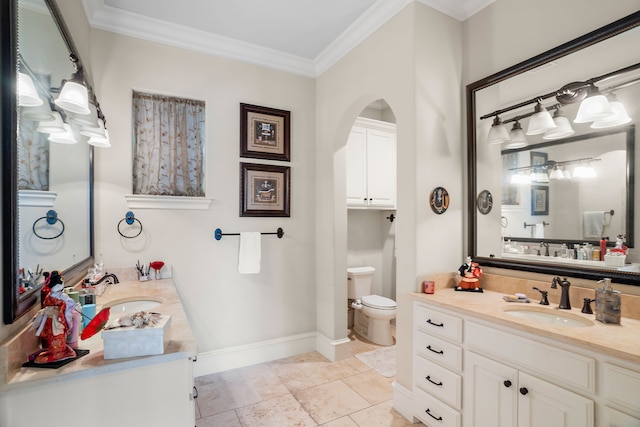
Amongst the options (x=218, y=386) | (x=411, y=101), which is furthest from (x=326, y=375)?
(x=411, y=101)

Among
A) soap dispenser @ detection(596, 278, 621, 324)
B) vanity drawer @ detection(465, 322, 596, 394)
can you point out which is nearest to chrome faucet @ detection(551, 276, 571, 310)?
soap dispenser @ detection(596, 278, 621, 324)

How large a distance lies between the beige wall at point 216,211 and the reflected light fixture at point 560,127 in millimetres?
2018

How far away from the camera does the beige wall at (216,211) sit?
7.75ft

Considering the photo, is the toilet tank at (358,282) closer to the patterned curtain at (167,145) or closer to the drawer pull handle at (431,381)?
the drawer pull handle at (431,381)

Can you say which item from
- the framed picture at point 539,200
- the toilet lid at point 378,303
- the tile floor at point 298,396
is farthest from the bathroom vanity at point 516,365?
the toilet lid at point 378,303

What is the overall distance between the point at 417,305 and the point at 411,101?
4.49 ft

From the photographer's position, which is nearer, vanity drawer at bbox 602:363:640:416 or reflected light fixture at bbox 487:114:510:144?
vanity drawer at bbox 602:363:640:416

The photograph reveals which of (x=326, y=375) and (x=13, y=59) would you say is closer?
(x=13, y=59)

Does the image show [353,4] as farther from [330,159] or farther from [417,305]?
[417,305]

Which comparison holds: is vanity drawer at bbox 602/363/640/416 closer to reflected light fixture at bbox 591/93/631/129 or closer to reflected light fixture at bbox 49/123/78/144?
reflected light fixture at bbox 591/93/631/129

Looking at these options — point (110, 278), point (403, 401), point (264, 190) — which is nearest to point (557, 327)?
point (403, 401)

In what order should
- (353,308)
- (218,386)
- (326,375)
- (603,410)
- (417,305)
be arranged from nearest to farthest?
(603,410) → (417,305) → (218,386) → (326,375) → (353,308)

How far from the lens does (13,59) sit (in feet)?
3.26

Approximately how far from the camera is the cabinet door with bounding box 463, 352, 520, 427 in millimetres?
1469
